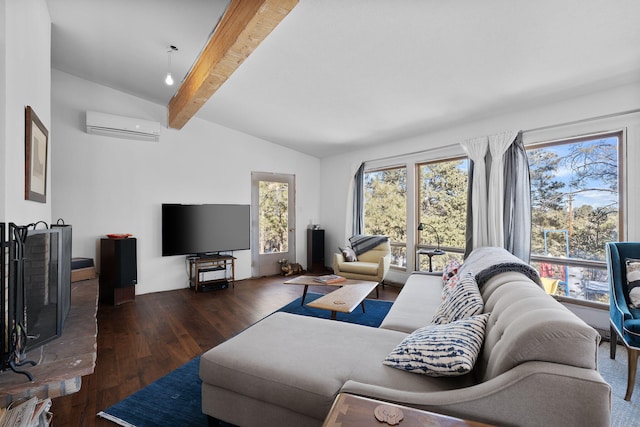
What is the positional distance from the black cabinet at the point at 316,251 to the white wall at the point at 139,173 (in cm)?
125

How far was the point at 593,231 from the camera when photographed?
3.07 meters

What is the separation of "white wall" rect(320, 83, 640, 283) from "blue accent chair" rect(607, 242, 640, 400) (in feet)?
1.77

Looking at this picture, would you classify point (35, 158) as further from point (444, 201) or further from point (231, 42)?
point (444, 201)

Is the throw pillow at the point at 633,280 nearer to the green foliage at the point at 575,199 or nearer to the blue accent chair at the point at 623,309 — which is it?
the blue accent chair at the point at 623,309

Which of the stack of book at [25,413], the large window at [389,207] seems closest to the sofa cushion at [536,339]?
the stack of book at [25,413]

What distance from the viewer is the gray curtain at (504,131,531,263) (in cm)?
338

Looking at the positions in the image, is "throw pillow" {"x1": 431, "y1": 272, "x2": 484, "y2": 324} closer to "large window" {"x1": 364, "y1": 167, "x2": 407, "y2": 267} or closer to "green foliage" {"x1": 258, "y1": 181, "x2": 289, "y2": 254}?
"large window" {"x1": 364, "y1": 167, "x2": 407, "y2": 267}

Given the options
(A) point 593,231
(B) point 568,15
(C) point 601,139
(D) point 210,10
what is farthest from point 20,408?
(C) point 601,139

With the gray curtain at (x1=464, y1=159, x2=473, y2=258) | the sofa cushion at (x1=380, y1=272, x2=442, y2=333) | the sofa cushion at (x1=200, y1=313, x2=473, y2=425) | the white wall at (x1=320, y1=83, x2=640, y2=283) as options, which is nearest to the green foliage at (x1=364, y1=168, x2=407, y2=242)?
the white wall at (x1=320, y1=83, x2=640, y2=283)

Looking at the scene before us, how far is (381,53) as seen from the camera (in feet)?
8.48

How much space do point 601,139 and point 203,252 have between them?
5.23 meters

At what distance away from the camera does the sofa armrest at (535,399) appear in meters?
0.87

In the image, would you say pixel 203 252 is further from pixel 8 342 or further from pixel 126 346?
pixel 8 342

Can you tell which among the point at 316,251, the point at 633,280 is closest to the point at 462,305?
the point at 633,280
